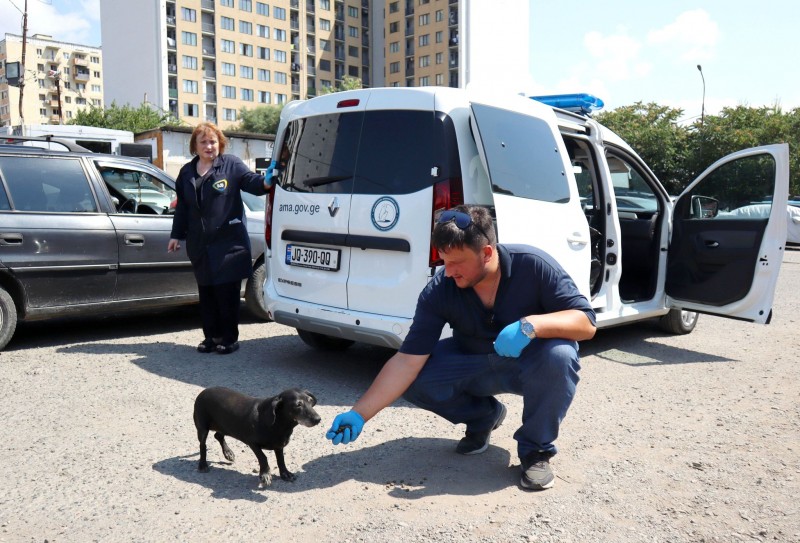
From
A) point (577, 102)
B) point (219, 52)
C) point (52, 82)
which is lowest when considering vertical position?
point (577, 102)

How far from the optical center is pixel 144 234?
21.2ft

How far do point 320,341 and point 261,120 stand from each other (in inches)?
2770

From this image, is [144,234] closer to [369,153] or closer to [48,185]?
[48,185]

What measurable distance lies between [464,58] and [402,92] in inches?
3339

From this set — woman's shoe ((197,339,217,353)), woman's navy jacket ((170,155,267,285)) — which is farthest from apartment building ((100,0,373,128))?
woman's shoe ((197,339,217,353))

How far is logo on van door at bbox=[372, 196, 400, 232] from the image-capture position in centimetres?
455

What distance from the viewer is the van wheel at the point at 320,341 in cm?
592

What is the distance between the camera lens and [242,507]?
3008 millimetres

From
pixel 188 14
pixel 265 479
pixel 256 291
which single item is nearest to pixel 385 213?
pixel 265 479

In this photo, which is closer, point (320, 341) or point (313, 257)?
point (313, 257)

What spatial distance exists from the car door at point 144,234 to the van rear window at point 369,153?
1.81 metres

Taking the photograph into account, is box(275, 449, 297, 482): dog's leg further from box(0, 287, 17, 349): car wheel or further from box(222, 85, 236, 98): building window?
box(222, 85, 236, 98): building window

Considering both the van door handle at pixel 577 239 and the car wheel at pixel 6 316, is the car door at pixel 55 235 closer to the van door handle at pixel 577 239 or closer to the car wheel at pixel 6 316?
the car wheel at pixel 6 316

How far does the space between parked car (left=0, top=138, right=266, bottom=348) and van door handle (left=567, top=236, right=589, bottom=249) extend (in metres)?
3.30
